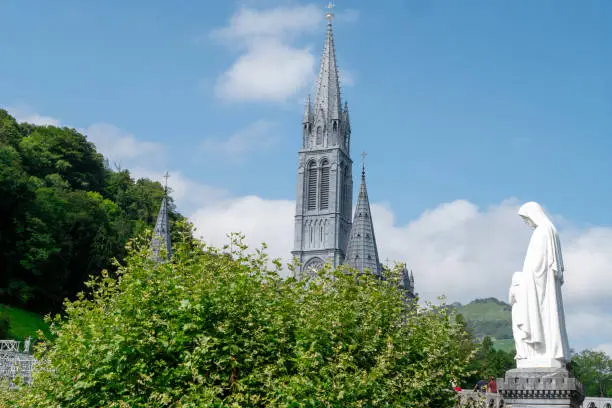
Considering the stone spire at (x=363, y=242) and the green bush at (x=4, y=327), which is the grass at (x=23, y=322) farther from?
the stone spire at (x=363, y=242)

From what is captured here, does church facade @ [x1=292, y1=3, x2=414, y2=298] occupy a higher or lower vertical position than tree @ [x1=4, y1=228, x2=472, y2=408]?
higher

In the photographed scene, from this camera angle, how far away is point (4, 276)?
216 feet

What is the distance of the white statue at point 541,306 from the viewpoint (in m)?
12.3

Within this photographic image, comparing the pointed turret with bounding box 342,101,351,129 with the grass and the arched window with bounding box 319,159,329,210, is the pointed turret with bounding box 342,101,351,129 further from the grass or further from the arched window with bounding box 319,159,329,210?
the grass

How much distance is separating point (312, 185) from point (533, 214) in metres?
90.2

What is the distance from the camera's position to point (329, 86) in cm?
10619

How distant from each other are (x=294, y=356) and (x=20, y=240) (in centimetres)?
5469

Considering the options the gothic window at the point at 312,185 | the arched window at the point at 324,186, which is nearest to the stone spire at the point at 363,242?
the arched window at the point at 324,186

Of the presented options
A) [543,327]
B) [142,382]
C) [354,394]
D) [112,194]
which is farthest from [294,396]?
[112,194]

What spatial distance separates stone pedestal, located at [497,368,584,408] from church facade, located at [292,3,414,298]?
269 ft

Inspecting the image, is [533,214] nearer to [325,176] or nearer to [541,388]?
[541,388]

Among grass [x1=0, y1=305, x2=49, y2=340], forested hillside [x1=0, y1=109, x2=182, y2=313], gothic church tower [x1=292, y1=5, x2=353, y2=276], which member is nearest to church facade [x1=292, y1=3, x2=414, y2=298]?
gothic church tower [x1=292, y1=5, x2=353, y2=276]

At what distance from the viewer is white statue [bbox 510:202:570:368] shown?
40.3 feet

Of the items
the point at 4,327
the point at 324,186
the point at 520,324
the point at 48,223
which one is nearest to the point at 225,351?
the point at 520,324
